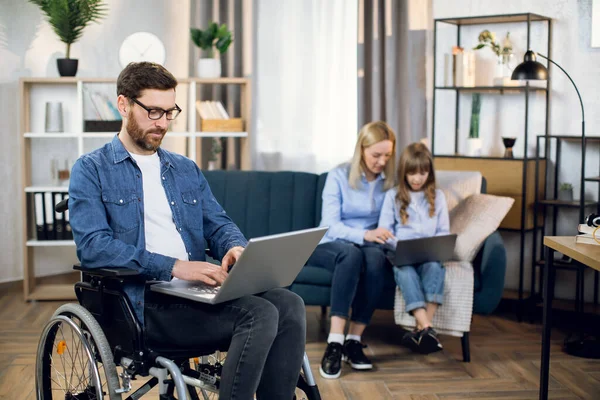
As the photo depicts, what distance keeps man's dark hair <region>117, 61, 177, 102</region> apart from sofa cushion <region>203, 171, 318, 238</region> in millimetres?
1624

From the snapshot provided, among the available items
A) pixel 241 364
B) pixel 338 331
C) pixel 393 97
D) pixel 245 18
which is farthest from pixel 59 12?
pixel 241 364

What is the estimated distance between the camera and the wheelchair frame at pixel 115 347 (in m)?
1.97

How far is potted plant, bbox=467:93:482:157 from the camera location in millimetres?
4480

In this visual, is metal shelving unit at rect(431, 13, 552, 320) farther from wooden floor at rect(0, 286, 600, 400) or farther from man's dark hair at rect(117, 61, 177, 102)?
man's dark hair at rect(117, 61, 177, 102)

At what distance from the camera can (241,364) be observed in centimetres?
194

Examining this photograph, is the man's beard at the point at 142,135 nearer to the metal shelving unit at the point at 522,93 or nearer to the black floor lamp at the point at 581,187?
the black floor lamp at the point at 581,187

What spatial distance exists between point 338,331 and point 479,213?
3.02ft

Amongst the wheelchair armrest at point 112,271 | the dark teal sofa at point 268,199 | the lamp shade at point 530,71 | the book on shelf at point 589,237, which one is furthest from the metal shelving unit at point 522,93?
the wheelchair armrest at point 112,271

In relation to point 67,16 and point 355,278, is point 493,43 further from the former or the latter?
point 67,16

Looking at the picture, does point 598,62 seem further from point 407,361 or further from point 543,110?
point 407,361

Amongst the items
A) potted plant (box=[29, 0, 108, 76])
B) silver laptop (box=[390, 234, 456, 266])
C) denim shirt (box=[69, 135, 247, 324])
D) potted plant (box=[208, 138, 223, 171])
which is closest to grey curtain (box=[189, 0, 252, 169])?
potted plant (box=[208, 138, 223, 171])

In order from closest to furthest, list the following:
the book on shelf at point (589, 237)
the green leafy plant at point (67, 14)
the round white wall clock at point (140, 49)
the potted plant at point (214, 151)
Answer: the book on shelf at point (589, 237) → the green leafy plant at point (67, 14) → the round white wall clock at point (140, 49) → the potted plant at point (214, 151)

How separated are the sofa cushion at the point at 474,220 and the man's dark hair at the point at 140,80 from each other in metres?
1.84

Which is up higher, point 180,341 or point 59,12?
point 59,12
